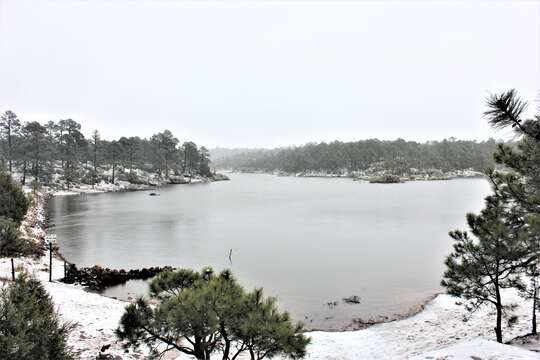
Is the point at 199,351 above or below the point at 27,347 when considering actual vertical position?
below

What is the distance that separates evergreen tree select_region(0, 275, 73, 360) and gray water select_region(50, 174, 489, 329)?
9.54 meters

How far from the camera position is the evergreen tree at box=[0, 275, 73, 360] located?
157 inches

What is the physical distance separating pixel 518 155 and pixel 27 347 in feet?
29.1

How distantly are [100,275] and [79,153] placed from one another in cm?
7030

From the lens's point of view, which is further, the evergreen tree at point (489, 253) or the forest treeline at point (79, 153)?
the forest treeline at point (79, 153)

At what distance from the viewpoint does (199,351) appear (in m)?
5.89

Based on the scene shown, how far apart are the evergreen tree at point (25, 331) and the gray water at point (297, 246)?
31.3 feet

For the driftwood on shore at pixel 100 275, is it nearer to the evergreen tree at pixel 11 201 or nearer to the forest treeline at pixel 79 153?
the evergreen tree at pixel 11 201

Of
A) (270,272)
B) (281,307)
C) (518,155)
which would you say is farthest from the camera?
(270,272)

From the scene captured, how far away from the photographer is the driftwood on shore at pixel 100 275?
1603cm

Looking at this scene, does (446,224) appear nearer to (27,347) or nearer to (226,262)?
(226,262)

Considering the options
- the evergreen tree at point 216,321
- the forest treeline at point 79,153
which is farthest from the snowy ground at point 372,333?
the forest treeline at point 79,153

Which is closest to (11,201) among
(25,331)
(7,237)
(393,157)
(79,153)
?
(7,237)

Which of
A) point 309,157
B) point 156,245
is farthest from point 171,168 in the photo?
point 156,245
